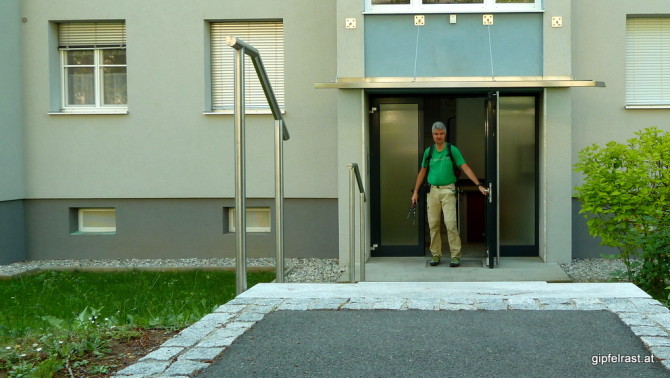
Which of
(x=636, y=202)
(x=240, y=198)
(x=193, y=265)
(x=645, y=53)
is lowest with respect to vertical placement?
(x=193, y=265)

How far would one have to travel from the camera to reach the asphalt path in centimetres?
468

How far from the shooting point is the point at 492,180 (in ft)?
39.3

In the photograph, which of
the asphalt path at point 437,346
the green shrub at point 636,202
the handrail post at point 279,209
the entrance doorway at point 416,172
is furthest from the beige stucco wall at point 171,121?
the asphalt path at point 437,346

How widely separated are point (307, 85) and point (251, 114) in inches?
36.7

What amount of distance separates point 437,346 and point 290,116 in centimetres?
916

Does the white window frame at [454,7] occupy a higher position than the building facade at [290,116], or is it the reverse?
the white window frame at [454,7]

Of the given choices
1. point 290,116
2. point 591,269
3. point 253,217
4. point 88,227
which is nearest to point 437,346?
point 591,269

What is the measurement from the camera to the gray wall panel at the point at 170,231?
14.1 meters

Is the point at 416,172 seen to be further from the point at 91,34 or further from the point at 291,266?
the point at 91,34

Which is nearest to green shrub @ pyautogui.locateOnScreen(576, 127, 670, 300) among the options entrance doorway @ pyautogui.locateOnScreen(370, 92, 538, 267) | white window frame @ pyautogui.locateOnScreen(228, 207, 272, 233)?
entrance doorway @ pyautogui.locateOnScreen(370, 92, 538, 267)

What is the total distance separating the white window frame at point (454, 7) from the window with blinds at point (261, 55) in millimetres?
2216

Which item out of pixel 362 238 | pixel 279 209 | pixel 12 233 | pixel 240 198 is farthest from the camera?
pixel 12 233

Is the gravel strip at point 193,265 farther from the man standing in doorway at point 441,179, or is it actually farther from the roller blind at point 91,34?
the roller blind at point 91,34

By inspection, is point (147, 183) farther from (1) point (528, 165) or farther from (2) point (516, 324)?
(2) point (516, 324)
